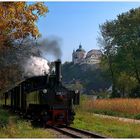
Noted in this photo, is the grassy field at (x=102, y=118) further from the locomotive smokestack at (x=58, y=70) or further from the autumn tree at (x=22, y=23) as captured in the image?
the autumn tree at (x=22, y=23)

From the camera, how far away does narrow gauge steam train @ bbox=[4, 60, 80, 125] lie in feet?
76.1

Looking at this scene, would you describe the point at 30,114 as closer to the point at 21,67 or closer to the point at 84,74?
the point at 21,67

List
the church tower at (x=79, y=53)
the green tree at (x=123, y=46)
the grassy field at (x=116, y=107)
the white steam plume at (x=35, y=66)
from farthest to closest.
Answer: the green tree at (x=123, y=46)
the church tower at (x=79, y=53)
the grassy field at (x=116, y=107)
the white steam plume at (x=35, y=66)

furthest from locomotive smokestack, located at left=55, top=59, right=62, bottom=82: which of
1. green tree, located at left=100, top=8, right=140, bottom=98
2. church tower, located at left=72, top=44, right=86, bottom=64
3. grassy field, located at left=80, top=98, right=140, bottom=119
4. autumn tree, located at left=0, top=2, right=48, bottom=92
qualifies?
green tree, located at left=100, top=8, right=140, bottom=98

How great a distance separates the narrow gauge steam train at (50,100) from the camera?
2319 cm

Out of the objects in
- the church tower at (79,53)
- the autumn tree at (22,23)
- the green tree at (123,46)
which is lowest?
the autumn tree at (22,23)

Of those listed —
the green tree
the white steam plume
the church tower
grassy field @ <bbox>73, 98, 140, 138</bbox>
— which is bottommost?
grassy field @ <bbox>73, 98, 140, 138</bbox>

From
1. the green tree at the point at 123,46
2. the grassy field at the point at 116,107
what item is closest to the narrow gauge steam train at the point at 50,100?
the grassy field at the point at 116,107

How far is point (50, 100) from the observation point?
76.6 ft

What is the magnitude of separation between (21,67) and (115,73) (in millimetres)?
37218

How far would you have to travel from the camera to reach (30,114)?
2491cm

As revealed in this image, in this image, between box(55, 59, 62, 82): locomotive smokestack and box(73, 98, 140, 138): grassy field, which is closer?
box(73, 98, 140, 138): grassy field

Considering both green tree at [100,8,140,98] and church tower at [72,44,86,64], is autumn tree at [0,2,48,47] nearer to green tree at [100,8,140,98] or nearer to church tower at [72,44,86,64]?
church tower at [72,44,86,64]

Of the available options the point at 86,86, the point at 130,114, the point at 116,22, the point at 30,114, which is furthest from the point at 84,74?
the point at 30,114
